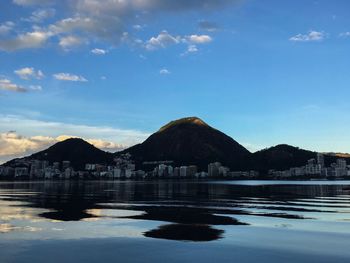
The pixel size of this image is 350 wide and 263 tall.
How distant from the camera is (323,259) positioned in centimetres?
2461

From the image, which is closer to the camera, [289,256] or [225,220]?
[289,256]

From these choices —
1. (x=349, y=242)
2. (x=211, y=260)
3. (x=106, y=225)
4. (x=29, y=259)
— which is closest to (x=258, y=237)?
(x=349, y=242)

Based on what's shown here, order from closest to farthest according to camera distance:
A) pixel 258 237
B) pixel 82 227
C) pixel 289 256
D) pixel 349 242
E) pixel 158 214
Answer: pixel 289 256, pixel 349 242, pixel 258 237, pixel 82 227, pixel 158 214

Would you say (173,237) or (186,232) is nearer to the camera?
(173,237)

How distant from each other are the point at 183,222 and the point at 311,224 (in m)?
11.9

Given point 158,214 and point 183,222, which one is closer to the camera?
point 183,222

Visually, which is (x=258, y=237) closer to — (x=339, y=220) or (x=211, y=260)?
(x=211, y=260)

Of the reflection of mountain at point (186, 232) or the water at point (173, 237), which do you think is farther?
the reflection of mountain at point (186, 232)

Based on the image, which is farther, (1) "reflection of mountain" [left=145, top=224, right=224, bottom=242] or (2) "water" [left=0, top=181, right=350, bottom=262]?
(1) "reflection of mountain" [left=145, top=224, right=224, bottom=242]

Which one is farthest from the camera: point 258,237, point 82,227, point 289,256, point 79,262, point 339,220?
point 339,220

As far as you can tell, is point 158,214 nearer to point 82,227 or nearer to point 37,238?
point 82,227

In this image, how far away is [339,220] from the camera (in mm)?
42594

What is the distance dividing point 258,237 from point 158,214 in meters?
18.9

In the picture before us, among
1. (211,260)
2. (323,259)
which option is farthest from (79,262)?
(323,259)
